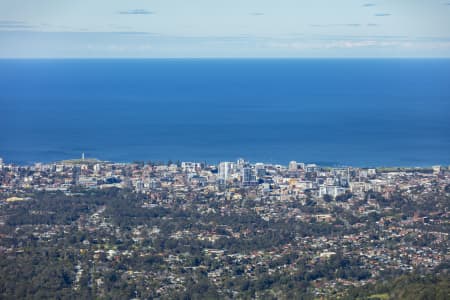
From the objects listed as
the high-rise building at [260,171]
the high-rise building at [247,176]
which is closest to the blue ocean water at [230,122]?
the high-rise building at [260,171]

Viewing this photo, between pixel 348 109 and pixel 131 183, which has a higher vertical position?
pixel 348 109

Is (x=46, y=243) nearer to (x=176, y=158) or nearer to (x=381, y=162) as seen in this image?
(x=176, y=158)

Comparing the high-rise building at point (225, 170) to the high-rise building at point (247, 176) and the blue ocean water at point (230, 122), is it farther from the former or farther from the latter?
the blue ocean water at point (230, 122)

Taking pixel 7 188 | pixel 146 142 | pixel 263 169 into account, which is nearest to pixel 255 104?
pixel 146 142

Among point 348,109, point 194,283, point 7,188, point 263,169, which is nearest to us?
point 194,283

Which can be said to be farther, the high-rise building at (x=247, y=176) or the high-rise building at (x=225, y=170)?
the high-rise building at (x=225, y=170)

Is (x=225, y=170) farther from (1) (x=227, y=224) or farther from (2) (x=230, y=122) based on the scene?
(2) (x=230, y=122)

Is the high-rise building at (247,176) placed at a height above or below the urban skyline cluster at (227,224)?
above

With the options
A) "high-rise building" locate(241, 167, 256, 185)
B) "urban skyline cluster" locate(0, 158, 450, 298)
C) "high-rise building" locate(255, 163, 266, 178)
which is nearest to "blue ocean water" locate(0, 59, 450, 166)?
"high-rise building" locate(255, 163, 266, 178)
